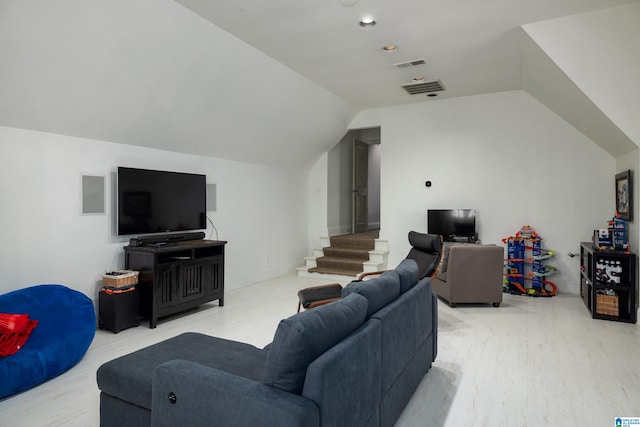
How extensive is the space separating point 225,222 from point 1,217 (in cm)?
287

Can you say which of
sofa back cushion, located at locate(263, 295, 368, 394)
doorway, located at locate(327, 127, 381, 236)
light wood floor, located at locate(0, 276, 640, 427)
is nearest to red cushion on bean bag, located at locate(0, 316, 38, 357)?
light wood floor, located at locate(0, 276, 640, 427)

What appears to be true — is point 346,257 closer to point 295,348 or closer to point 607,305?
point 607,305

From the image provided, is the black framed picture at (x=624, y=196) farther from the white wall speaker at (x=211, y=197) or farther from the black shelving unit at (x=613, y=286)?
the white wall speaker at (x=211, y=197)

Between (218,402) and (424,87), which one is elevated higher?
(424,87)

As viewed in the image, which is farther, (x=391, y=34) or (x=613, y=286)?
(x=613, y=286)

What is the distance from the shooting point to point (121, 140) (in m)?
4.43

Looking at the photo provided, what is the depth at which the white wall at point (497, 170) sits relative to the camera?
19.4ft

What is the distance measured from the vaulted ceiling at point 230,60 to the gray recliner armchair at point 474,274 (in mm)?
1980

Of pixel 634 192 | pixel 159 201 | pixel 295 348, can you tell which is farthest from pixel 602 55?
pixel 159 201

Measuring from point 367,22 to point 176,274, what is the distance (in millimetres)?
3372

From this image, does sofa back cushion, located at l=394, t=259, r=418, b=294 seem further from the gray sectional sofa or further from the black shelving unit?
the black shelving unit

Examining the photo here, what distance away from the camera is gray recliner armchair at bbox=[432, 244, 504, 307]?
4988 mm

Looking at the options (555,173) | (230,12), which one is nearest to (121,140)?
(230,12)

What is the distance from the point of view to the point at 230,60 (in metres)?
4.50
